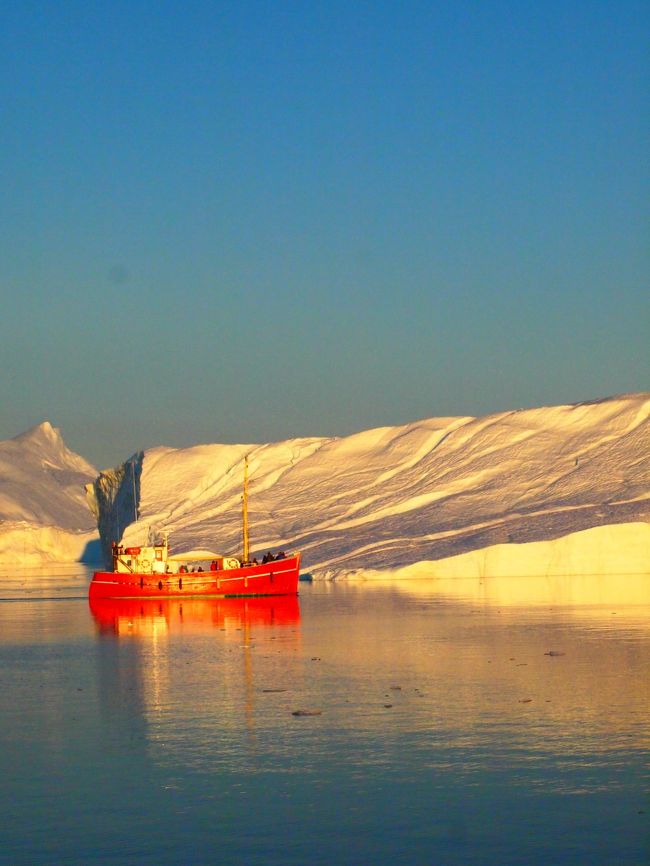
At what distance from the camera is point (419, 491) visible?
5684cm

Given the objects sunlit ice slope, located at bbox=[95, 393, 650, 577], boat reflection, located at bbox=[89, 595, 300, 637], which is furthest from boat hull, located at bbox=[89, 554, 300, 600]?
sunlit ice slope, located at bbox=[95, 393, 650, 577]

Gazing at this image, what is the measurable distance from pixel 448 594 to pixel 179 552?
64.6ft

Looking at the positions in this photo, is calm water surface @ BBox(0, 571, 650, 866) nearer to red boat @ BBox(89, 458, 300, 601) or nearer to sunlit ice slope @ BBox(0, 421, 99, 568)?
red boat @ BBox(89, 458, 300, 601)

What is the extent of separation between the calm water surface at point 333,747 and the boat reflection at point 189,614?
10.6 ft

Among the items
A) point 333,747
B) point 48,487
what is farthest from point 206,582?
point 48,487

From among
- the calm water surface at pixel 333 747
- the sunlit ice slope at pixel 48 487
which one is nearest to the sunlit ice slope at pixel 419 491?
the calm water surface at pixel 333 747

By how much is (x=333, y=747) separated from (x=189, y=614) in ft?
71.4

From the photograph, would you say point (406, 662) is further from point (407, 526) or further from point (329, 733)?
point (407, 526)

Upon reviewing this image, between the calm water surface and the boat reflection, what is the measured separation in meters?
3.22

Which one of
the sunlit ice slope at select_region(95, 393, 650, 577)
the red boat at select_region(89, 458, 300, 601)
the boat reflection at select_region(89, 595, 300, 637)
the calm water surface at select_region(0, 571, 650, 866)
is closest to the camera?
the calm water surface at select_region(0, 571, 650, 866)

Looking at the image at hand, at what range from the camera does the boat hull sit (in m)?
41.2

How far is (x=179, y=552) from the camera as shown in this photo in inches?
2199

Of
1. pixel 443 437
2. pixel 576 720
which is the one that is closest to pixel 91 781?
pixel 576 720

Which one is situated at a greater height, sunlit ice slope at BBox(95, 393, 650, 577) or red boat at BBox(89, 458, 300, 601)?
sunlit ice slope at BBox(95, 393, 650, 577)
